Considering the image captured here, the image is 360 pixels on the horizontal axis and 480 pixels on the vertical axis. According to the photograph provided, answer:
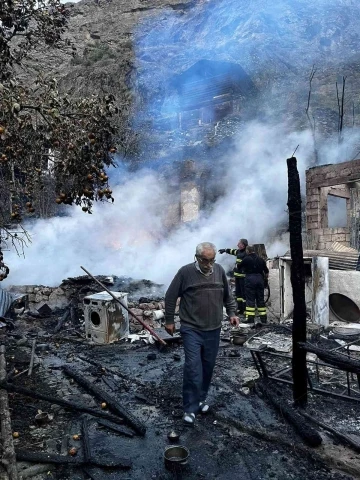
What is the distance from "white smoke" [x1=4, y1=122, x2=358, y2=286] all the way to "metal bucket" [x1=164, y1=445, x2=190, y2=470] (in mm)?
10109

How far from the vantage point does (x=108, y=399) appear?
4680mm

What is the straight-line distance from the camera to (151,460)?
3512 millimetres

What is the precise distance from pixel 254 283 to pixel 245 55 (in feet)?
84.2

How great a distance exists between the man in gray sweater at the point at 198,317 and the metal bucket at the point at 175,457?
28.4 inches

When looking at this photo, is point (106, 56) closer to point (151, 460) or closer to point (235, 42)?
point (235, 42)

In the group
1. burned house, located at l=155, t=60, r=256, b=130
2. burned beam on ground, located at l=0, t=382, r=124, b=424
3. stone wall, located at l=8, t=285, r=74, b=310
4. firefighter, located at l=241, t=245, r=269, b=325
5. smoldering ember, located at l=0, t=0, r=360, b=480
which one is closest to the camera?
smoldering ember, located at l=0, t=0, r=360, b=480

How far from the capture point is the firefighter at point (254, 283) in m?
8.80

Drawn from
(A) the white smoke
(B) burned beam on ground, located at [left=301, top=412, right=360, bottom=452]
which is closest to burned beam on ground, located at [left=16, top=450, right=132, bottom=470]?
(B) burned beam on ground, located at [left=301, top=412, right=360, bottom=452]

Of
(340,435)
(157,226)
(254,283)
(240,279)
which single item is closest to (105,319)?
(254,283)

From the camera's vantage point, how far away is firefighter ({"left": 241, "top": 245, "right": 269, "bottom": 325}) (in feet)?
28.9

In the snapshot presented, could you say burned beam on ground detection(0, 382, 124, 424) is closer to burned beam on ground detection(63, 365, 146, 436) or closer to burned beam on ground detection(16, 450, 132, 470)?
burned beam on ground detection(63, 365, 146, 436)

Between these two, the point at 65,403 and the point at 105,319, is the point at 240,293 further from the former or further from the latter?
the point at 65,403

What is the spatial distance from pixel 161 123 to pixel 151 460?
27.7 metres

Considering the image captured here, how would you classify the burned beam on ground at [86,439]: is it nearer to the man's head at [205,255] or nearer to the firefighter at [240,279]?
the man's head at [205,255]
